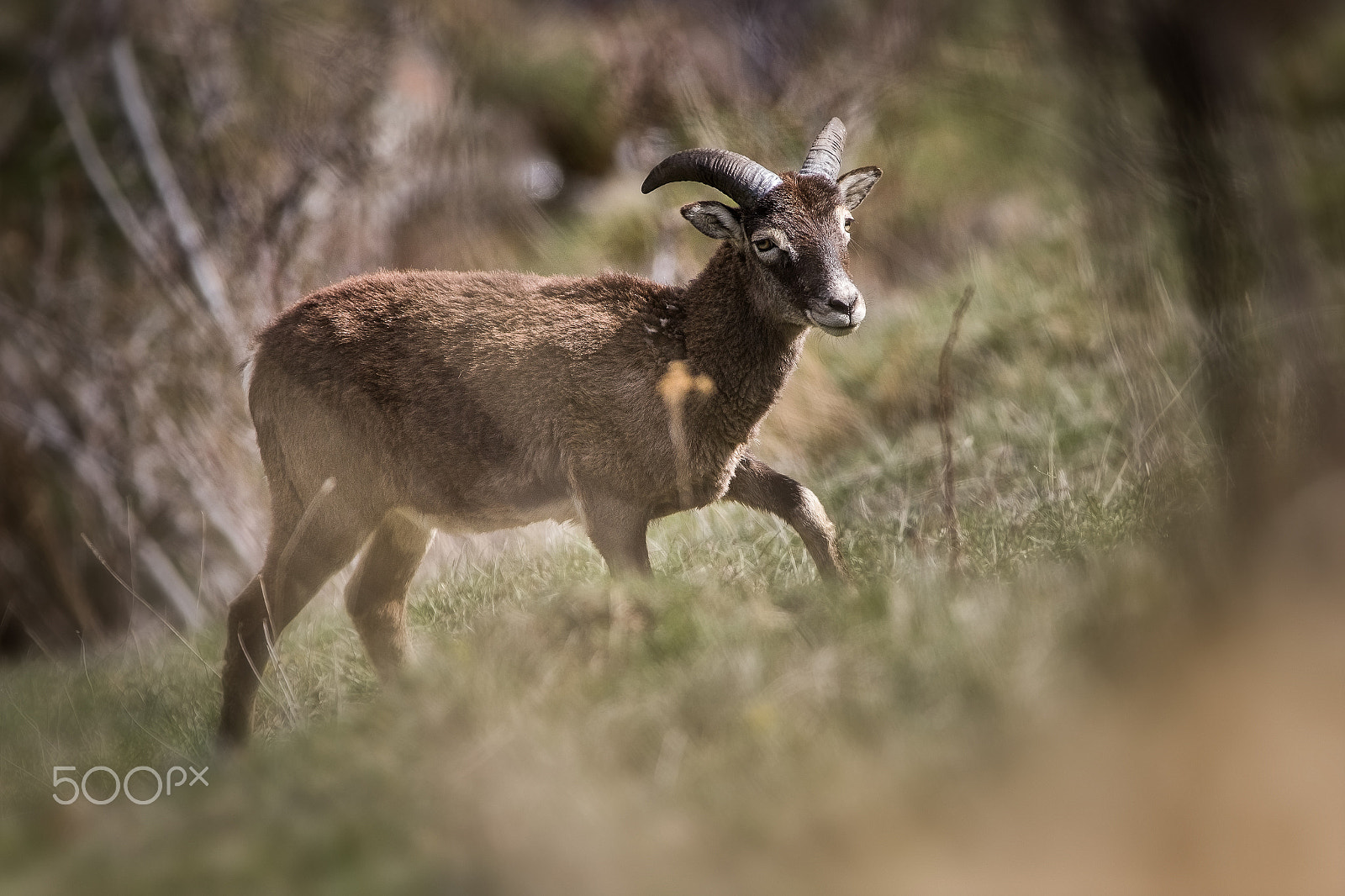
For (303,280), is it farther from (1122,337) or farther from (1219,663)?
(1219,663)

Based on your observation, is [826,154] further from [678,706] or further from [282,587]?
[282,587]

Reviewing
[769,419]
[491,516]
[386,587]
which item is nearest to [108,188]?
[769,419]

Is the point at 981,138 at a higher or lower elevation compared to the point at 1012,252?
higher

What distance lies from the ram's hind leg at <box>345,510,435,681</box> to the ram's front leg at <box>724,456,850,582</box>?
163 centimetres

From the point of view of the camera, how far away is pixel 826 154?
17.7 ft

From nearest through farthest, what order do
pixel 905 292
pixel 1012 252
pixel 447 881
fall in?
pixel 447 881
pixel 1012 252
pixel 905 292

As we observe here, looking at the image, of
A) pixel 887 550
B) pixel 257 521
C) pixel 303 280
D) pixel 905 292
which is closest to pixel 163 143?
pixel 303 280

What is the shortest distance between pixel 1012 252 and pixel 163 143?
993 cm

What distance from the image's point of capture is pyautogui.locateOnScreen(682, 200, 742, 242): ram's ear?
16.8 ft

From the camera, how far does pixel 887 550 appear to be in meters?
5.17

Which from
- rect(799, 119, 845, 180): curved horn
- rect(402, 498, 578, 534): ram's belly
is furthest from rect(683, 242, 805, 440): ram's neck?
rect(402, 498, 578, 534): ram's belly

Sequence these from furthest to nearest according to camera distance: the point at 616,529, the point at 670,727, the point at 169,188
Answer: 1. the point at 169,188
2. the point at 616,529
3. the point at 670,727

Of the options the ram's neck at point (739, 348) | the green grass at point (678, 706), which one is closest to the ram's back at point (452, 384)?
the ram's neck at point (739, 348)

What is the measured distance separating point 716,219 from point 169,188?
9.58 meters
